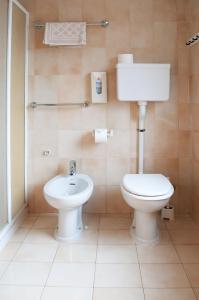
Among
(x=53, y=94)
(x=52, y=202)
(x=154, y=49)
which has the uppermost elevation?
(x=154, y=49)

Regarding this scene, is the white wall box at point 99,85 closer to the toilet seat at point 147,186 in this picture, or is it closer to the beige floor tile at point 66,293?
the toilet seat at point 147,186

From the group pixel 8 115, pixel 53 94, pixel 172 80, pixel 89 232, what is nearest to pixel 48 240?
pixel 89 232

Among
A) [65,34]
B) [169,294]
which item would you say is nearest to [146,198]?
[169,294]

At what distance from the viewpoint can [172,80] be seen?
246cm

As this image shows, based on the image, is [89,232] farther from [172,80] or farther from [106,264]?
[172,80]

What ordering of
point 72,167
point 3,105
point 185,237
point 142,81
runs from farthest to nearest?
point 72,167
point 142,81
point 185,237
point 3,105

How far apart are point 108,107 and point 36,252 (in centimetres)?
140

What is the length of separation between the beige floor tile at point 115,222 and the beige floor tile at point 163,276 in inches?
23.5

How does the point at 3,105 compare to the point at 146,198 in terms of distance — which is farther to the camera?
the point at 3,105

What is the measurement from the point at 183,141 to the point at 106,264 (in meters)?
1.35

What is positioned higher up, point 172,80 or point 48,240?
point 172,80

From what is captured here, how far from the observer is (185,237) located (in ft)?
7.10

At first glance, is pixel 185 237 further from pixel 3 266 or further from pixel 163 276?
pixel 3 266

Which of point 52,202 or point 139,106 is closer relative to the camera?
point 52,202
